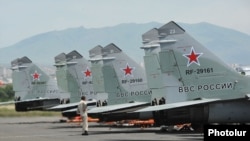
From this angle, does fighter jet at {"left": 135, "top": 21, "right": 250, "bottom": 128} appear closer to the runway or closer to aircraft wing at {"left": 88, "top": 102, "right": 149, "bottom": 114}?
the runway

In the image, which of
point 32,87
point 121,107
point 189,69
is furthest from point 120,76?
point 32,87

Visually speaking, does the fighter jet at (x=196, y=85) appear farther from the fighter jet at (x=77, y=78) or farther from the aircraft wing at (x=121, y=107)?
the fighter jet at (x=77, y=78)

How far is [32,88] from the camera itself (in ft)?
115

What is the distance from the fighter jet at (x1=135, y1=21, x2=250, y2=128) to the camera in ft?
51.3

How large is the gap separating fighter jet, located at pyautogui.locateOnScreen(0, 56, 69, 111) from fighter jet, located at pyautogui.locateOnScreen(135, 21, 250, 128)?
1771 centimetres

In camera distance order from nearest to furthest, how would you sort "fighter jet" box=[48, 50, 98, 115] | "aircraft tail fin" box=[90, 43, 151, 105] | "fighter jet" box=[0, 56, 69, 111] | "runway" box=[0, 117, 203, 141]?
"runway" box=[0, 117, 203, 141]
"aircraft tail fin" box=[90, 43, 151, 105]
"fighter jet" box=[48, 50, 98, 115]
"fighter jet" box=[0, 56, 69, 111]

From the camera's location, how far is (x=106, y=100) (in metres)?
24.7

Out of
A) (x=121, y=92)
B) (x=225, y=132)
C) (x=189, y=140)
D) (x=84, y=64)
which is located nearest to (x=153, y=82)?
(x=121, y=92)

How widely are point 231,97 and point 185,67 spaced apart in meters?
1.62

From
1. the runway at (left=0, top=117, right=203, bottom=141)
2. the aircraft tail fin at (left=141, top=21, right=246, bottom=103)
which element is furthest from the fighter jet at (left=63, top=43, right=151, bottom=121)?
the aircraft tail fin at (left=141, top=21, right=246, bottom=103)

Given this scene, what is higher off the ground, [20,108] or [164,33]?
[164,33]

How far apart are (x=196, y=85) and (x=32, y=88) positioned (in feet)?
64.3

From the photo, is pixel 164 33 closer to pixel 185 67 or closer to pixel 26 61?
pixel 185 67

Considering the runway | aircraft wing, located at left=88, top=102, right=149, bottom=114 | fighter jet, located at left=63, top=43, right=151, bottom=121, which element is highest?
fighter jet, located at left=63, top=43, right=151, bottom=121
